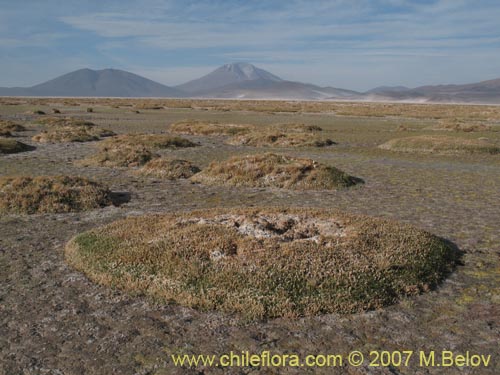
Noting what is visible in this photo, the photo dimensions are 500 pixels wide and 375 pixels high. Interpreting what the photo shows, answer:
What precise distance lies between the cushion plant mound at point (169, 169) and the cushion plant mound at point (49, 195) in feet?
19.0

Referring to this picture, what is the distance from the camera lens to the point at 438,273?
35.3 ft

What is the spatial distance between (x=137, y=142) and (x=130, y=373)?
1446 inches

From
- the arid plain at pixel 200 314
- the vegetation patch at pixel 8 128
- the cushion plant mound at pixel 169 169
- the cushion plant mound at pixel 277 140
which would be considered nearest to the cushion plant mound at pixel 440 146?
the cushion plant mound at pixel 277 140

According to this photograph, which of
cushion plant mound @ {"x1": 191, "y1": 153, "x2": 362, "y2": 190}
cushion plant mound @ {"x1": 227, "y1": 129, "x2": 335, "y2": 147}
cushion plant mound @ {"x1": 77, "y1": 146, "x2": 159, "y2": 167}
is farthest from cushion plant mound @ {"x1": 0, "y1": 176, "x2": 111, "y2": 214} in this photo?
cushion plant mound @ {"x1": 227, "y1": 129, "x2": 335, "y2": 147}

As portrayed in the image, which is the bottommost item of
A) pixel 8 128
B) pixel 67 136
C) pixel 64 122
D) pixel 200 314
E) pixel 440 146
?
pixel 200 314

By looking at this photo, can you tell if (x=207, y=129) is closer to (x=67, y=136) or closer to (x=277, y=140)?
(x=277, y=140)

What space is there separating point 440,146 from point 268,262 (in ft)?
113

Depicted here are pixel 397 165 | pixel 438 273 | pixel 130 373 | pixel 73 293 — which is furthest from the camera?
pixel 397 165

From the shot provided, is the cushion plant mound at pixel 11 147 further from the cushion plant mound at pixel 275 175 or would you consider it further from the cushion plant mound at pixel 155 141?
the cushion plant mound at pixel 275 175

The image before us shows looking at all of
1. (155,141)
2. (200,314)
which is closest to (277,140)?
(155,141)

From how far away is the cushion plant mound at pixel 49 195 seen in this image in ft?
56.3

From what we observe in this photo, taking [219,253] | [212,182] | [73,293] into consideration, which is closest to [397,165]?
[212,182]

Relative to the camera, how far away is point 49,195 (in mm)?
17891

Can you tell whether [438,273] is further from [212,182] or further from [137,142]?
[137,142]
